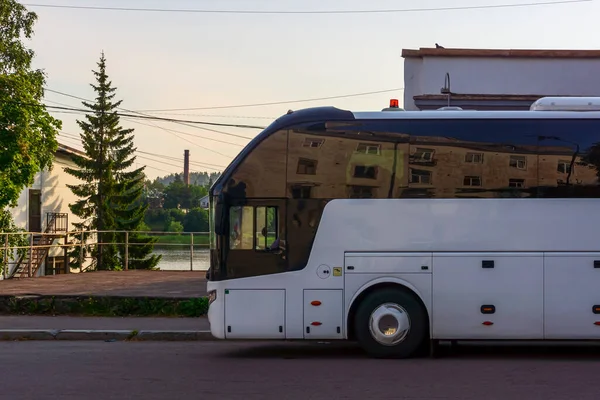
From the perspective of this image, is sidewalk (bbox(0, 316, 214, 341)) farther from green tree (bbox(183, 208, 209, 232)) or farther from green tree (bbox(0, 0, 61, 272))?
green tree (bbox(183, 208, 209, 232))

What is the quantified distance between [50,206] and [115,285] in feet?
135

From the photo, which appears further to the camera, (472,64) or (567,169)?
(472,64)

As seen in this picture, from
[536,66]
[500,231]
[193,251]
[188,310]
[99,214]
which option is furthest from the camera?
[99,214]

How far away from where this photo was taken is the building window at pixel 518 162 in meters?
12.3

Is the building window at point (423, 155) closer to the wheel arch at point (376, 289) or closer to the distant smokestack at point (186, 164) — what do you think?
the wheel arch at point (376, 289)

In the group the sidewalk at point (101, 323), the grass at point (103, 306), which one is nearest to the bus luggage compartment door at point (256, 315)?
the sidewalk at point (101, 323)

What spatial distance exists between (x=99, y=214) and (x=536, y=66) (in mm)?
46858

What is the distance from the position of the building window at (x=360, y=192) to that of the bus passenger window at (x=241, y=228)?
1429 mm

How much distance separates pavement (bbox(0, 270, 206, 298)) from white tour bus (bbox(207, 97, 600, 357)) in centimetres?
590

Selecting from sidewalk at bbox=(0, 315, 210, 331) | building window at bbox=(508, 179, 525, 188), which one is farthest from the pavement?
building window at bbox=(508, 179, 525, 188)

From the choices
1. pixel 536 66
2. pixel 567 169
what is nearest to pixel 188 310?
pixel 567 169

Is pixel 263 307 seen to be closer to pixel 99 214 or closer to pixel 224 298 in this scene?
pixel 224 298

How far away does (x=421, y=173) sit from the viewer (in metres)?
12.3

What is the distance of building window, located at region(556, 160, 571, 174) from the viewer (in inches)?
482
